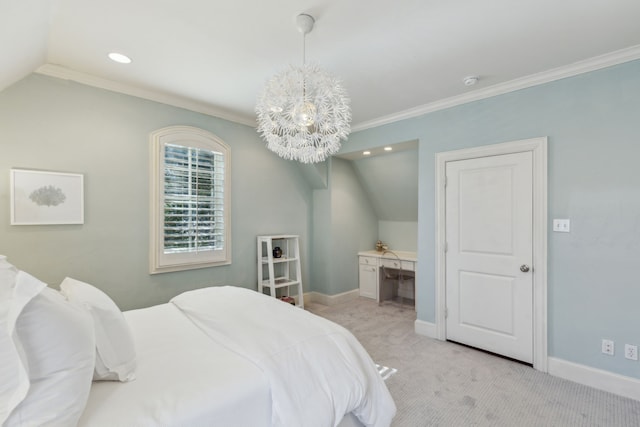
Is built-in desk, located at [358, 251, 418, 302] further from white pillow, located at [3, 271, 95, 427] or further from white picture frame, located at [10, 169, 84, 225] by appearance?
white pillow, located at [3, 271, 95, 427]

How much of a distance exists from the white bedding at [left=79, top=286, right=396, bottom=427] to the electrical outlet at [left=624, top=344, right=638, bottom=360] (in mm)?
2101

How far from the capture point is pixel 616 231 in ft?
7.73

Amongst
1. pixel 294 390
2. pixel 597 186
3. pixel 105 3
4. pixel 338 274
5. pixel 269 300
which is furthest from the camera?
pixel 338 274

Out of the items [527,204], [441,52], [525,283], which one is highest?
[441,52]

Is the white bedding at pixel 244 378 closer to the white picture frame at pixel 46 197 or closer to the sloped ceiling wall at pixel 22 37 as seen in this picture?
the white picture frame at pixel 46 197

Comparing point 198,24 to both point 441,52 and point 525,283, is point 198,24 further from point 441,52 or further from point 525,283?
point 525,283

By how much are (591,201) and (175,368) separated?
324 centimetres

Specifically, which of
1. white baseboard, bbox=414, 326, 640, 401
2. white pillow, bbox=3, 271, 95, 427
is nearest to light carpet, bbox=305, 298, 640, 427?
white baseboard, bbox=414, 326, 640, 401

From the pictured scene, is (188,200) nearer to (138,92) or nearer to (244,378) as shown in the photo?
(138,92)

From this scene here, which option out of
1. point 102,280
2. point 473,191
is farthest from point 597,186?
point 102,280

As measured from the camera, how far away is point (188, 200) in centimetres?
337

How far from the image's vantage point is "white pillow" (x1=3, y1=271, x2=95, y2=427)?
93 cm

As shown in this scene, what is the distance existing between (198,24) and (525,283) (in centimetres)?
348

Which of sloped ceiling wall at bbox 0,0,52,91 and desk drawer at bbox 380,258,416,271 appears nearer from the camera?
sloped ceiling wall at bbox 0,0,52,91
